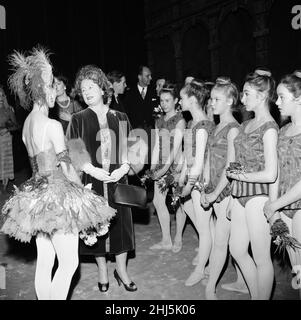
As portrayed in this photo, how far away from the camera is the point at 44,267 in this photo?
2.57 m

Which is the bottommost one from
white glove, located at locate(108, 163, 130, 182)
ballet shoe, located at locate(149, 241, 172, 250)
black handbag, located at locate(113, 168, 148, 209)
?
ballet shoe, located at locate(149, 241, 172, 250)

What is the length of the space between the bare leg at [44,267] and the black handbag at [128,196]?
0.77 metres

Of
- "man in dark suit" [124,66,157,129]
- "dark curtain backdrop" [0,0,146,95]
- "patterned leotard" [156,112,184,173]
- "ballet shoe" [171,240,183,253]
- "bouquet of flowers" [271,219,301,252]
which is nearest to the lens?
"bouquet of flowers" [271,219,301,252]

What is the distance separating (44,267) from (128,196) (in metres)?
0.97

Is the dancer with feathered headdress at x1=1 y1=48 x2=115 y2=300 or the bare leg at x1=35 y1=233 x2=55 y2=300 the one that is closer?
the dancer with feathered headdress at x1=1 y1=48 x2=115 y2=300

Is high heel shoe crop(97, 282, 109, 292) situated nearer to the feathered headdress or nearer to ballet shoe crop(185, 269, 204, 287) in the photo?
ballet shoe crop(185, 269, 204, 287)

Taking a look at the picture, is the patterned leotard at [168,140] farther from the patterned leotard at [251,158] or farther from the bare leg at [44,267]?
the bare leg at [44,267]

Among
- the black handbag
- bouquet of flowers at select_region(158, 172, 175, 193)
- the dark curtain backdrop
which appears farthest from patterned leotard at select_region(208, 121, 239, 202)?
the dark curtain backdrop

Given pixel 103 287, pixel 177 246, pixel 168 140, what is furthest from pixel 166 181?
pixel 103 287

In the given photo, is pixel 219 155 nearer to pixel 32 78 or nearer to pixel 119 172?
pixel 119 172

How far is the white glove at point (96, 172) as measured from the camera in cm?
321

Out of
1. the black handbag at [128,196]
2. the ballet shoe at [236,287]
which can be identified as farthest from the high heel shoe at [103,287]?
the ballet shoe at [236,287]

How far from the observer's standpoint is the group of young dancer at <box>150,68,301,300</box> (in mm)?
2492
